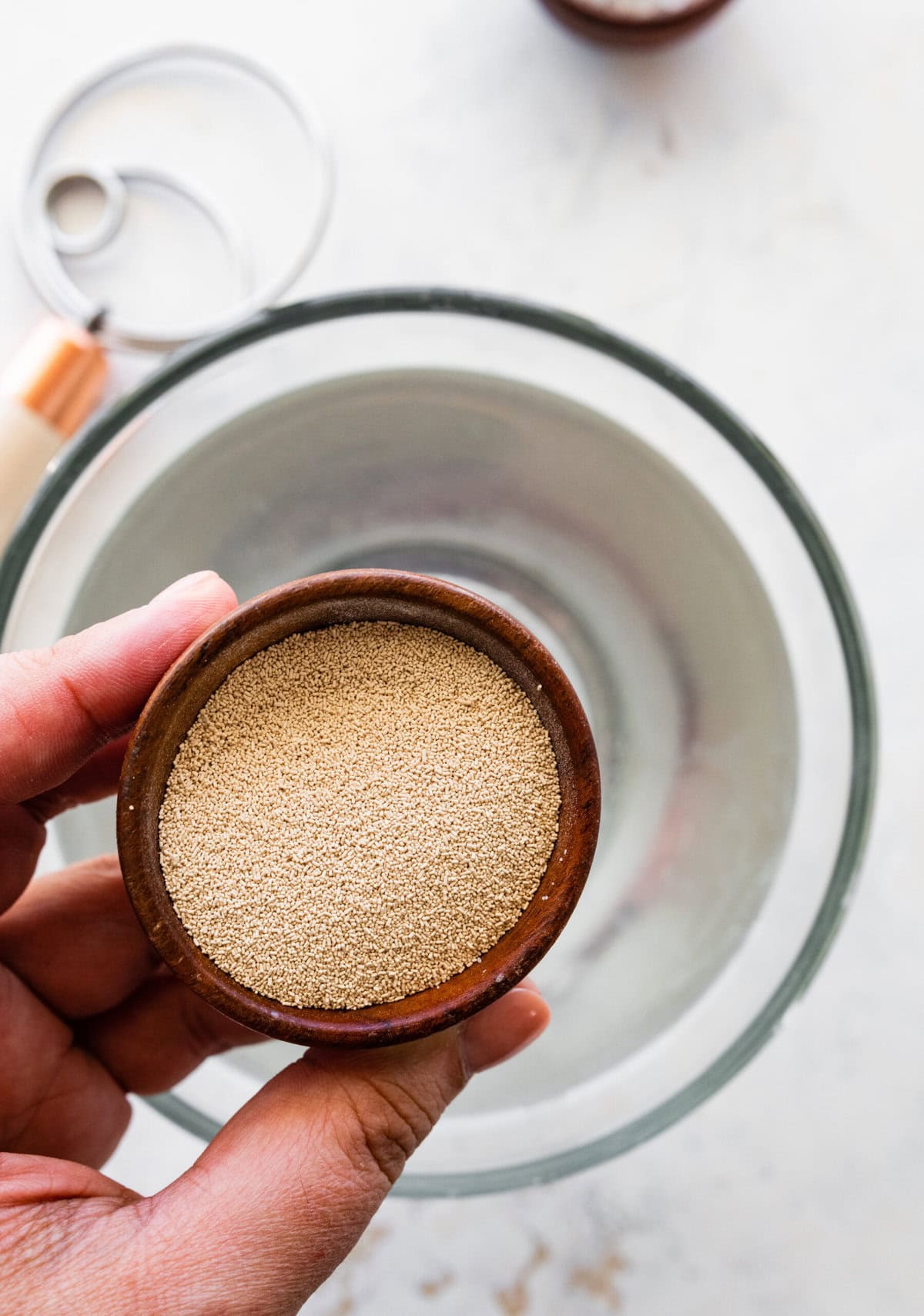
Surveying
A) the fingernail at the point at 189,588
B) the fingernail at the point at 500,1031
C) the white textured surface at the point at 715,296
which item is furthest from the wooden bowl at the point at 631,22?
the fingernail at the point at 500,1031

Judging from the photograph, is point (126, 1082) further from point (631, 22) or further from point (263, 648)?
point (631, 22)

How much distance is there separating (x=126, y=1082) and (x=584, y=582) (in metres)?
0.51

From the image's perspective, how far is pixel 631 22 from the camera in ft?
2.94

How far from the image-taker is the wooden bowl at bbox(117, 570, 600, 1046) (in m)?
0.54

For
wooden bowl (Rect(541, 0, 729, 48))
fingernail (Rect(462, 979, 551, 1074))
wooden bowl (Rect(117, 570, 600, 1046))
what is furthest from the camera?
wooden bowl (Rect(541, 0, 729, 48))

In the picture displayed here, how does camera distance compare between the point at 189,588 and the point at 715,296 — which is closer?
the point at 189,588

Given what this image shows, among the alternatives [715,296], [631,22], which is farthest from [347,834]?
[631,22]

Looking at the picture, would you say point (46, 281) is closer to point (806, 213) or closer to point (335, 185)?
point (335, 185)

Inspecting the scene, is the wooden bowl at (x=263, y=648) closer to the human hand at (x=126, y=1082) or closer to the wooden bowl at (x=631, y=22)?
the human hand at (x=126, y=1082)

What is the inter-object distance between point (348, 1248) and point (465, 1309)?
38cm

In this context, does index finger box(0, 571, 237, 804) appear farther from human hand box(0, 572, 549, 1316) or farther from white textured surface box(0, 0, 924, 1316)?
white textured surface box(0, 0, 924, 1316)

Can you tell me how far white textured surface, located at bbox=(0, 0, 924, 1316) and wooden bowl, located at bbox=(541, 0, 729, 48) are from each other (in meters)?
0.03

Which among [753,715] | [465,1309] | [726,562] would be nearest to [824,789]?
[753,715]

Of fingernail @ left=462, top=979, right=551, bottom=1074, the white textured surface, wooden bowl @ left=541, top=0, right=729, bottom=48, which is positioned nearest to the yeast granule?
fingernail @ left=462, top=979, right=551, bottom=1074
